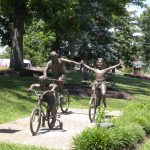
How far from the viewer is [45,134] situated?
12.8m

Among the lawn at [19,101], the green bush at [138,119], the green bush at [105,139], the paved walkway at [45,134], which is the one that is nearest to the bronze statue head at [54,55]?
the paved walkway at [45,134]

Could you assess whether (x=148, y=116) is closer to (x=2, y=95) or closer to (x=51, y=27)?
(x=2, y=95)

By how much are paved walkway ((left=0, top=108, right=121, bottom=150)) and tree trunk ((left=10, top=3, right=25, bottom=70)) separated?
17318 mm

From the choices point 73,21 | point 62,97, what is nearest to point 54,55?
point 62,97

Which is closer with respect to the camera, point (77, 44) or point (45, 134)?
point (45, 134)

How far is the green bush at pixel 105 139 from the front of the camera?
33.8ft

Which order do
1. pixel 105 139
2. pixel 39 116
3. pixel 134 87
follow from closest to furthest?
pixel 105 139 → pixel 39 116 → pixel 134 87

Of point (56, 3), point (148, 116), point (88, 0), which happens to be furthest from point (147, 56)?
point (148, 116)

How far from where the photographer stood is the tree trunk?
109 feet

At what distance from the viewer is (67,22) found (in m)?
32.3

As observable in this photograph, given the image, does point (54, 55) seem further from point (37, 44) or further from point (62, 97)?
point (37, 44)

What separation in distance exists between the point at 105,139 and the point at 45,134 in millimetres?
2850

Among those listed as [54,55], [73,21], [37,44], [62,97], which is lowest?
[62,97]

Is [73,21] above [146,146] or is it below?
above
